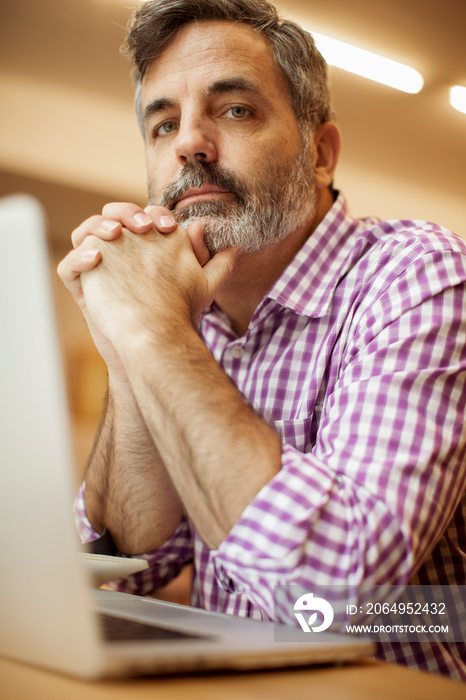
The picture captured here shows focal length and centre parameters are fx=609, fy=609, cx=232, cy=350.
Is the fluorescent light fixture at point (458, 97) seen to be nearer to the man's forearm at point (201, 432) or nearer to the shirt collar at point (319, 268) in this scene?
the shirt collar at point (319, 268)

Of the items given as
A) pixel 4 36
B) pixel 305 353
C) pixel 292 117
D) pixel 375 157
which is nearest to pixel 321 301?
pixel 305 353

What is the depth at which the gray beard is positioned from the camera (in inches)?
43.5

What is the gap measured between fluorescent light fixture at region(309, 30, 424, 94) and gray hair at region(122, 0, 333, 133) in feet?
6.73

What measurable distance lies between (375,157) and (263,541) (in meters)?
4.26

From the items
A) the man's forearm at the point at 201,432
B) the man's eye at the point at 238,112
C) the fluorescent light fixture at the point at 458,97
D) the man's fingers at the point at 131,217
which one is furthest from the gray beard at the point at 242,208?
the fluorescent light fixture at the point at 458,97

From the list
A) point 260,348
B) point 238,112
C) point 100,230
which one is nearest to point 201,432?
point 100,230

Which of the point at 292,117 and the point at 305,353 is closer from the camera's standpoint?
the point at 305,353

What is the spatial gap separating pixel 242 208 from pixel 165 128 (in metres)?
0.27

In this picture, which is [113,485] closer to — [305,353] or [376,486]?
[305,353]

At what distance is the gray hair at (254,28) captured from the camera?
1.23 meters

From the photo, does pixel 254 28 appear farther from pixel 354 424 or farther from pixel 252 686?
pixel 252 686

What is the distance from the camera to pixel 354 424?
689 millimetres

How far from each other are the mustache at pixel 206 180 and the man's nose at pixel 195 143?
0.5 inches

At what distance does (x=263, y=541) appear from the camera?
570 millimetres
